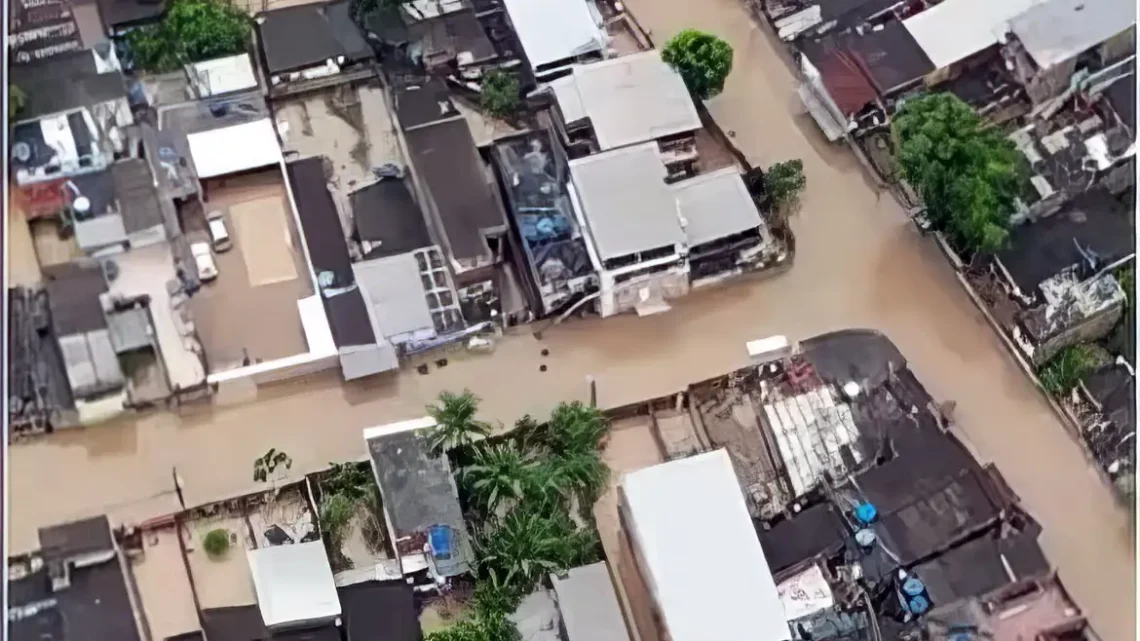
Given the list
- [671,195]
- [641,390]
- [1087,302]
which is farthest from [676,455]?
[1087,302]

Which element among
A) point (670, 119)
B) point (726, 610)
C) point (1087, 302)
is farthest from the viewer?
point (670, 119)

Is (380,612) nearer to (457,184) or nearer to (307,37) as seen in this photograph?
(457,184)

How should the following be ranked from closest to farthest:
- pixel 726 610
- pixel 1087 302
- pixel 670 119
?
pixel 726 610 → pixel 1087 302 → pixel 670 119

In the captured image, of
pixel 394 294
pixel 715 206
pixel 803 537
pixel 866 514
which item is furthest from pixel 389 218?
pixel 866 514

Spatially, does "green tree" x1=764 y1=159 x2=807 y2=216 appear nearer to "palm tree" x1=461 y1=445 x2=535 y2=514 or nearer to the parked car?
"palm tree" x1=461 y1=445 x2=535 y2=514

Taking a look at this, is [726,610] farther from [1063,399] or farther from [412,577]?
[1063,399]

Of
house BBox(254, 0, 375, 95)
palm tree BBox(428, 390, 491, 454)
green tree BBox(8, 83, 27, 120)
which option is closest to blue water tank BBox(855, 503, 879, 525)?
palm tree BBox(428, 390, 491, 454)
